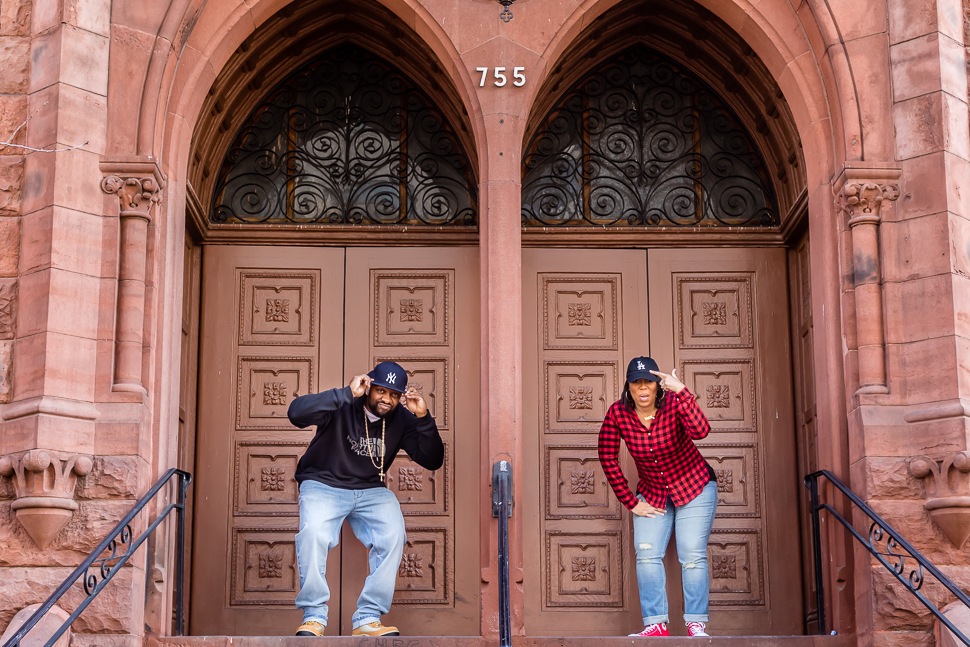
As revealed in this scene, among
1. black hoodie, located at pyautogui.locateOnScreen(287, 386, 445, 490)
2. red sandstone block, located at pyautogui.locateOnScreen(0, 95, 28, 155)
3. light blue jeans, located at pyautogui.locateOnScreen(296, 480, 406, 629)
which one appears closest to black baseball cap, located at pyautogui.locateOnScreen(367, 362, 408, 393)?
black hoodie, located at pyautogui.locateOnScreen(287, 386, 445, 490)

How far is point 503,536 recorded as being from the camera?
24.4ft

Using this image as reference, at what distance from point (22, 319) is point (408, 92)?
3796 millimetres

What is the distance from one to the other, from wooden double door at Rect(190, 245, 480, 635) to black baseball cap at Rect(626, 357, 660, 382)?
1847 mm

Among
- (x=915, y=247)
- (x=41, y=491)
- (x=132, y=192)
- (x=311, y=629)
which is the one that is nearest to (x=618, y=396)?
(x=915, y=247)

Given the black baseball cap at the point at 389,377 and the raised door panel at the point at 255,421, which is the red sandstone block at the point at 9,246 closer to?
the raised door panel at the point at 255,421

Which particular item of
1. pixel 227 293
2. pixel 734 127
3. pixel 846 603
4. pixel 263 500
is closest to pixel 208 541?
pixel 263 500

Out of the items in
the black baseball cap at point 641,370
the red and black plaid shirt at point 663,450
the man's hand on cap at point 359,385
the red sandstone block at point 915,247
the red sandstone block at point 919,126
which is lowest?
the red and black plaid shirt at point 663,450

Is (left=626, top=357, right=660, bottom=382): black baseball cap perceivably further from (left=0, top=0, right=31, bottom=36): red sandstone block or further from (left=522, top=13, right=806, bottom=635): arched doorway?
(left=0, top=0, right=31, bottom=36): red sandstone block

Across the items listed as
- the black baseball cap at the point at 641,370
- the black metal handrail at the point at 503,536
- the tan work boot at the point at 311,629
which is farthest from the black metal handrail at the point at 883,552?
→ the tan work boot at the point at 311,629

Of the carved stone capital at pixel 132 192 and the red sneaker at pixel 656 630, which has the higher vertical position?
the carved stone capital at pixel 132 192

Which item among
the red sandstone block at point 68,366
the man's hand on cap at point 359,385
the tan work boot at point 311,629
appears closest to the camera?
the tan work boot at point 311,629

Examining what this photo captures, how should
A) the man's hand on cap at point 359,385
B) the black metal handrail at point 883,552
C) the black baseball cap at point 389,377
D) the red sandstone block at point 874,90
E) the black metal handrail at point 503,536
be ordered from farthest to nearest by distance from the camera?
1. the red sandstone block at point 874,90
2. the black baseball cap at point 389,377
3. the man's hand on cap at point 359,385
4. the black metal handrail at point 503,536
5. the black metal handrail at point 883,552

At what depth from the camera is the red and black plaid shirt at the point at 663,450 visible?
8.34m

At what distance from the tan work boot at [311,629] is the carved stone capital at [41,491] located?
1562 mm
